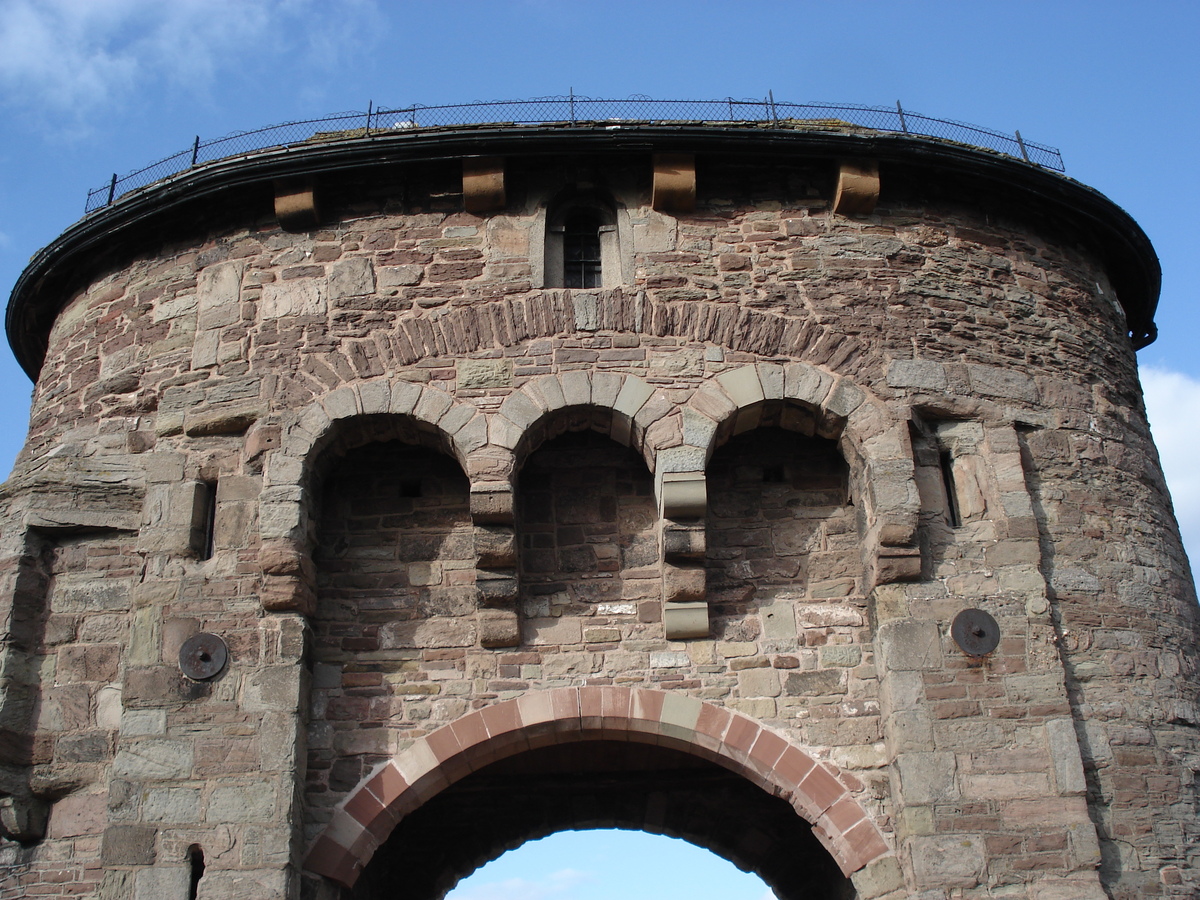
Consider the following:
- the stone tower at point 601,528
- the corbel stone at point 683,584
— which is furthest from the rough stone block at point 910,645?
the corbel stone at point 683,584

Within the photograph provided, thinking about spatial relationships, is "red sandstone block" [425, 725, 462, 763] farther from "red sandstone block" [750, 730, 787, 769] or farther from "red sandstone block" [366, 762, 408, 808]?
"red sandstone block" [750, 730, 787, 769]

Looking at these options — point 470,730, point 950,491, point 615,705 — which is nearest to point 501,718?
point 470,730

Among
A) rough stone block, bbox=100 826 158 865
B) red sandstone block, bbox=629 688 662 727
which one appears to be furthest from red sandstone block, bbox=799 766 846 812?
rough stone block, bbox=100 826 158 865

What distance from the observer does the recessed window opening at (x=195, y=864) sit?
6.15 meters

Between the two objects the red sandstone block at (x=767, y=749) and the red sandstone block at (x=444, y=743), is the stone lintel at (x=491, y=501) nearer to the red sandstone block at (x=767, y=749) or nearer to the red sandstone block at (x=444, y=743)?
the red sandstone block at (x=444, y=743)

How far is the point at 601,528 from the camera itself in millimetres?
7305

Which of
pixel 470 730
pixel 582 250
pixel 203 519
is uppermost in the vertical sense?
pixel 582 250

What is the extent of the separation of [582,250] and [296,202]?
A: 73.0 inches

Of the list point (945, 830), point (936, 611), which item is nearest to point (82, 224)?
point (936, 611)

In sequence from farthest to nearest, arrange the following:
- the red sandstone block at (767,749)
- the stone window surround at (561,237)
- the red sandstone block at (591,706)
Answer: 1. the stone window surround at (561,237)
2. the red sandstone block at (591,706)
3. the red sandstone block at (767,749)

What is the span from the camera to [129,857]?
6148 mm

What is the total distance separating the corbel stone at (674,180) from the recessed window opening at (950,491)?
7.46ft

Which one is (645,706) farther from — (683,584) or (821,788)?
(821,788)

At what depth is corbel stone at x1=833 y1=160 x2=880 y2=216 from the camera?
775 centimetres
